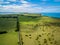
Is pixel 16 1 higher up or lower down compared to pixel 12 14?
higher up

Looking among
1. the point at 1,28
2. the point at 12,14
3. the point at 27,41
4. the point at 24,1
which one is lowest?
the point at 27,41

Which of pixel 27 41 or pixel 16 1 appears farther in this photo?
pixel 16 1

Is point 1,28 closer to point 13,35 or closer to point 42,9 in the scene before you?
point 13,35

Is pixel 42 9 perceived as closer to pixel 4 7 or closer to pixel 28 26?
pixel 28 26

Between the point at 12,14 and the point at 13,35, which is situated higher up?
the point at 12,14

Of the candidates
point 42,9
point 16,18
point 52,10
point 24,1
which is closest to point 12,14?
point 16,18

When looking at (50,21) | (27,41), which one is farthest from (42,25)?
(27,41)
